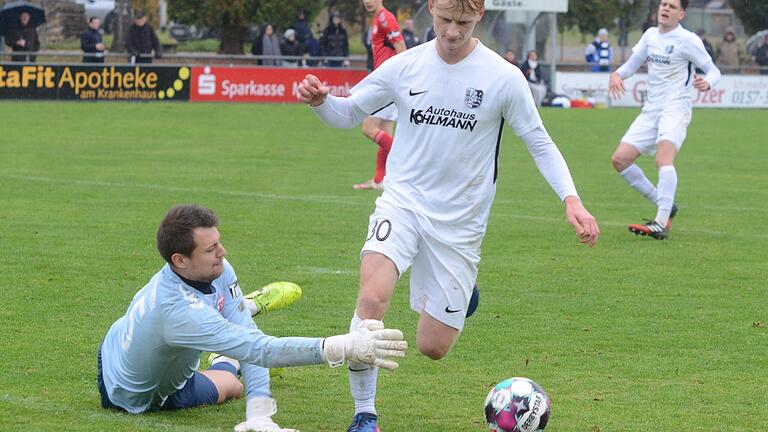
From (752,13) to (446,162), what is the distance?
153 feet

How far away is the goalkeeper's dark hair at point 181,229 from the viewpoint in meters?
5.63

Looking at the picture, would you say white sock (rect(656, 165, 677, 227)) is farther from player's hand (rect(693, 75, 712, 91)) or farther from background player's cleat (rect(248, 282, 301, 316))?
background player's cleat (rect(248, 282, 301, 316))

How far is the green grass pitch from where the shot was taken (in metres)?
6.47

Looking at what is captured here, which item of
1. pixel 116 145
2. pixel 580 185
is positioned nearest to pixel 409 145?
pixel 580 185

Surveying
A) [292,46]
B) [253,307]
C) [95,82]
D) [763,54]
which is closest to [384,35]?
[253,307]

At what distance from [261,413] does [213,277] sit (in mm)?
654

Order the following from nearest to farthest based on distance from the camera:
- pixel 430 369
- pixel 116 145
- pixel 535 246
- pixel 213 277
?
pixel 213 277 < pixel 430 369 < pixel 535 246 < pixel 116 145

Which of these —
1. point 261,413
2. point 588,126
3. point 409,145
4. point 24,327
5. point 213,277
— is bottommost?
point 588,126

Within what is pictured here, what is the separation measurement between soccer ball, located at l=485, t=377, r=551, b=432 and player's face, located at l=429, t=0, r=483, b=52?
1.60 meters

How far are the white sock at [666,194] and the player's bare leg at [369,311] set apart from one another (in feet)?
23.5

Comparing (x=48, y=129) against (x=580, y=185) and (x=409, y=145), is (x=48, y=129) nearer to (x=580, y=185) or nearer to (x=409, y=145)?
(x=580, y=185)

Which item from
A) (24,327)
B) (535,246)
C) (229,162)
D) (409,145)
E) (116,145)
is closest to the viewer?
(409,145)

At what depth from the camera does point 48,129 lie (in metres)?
22.5

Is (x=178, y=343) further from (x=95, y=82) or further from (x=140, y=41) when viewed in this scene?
(x=140, y=41)
